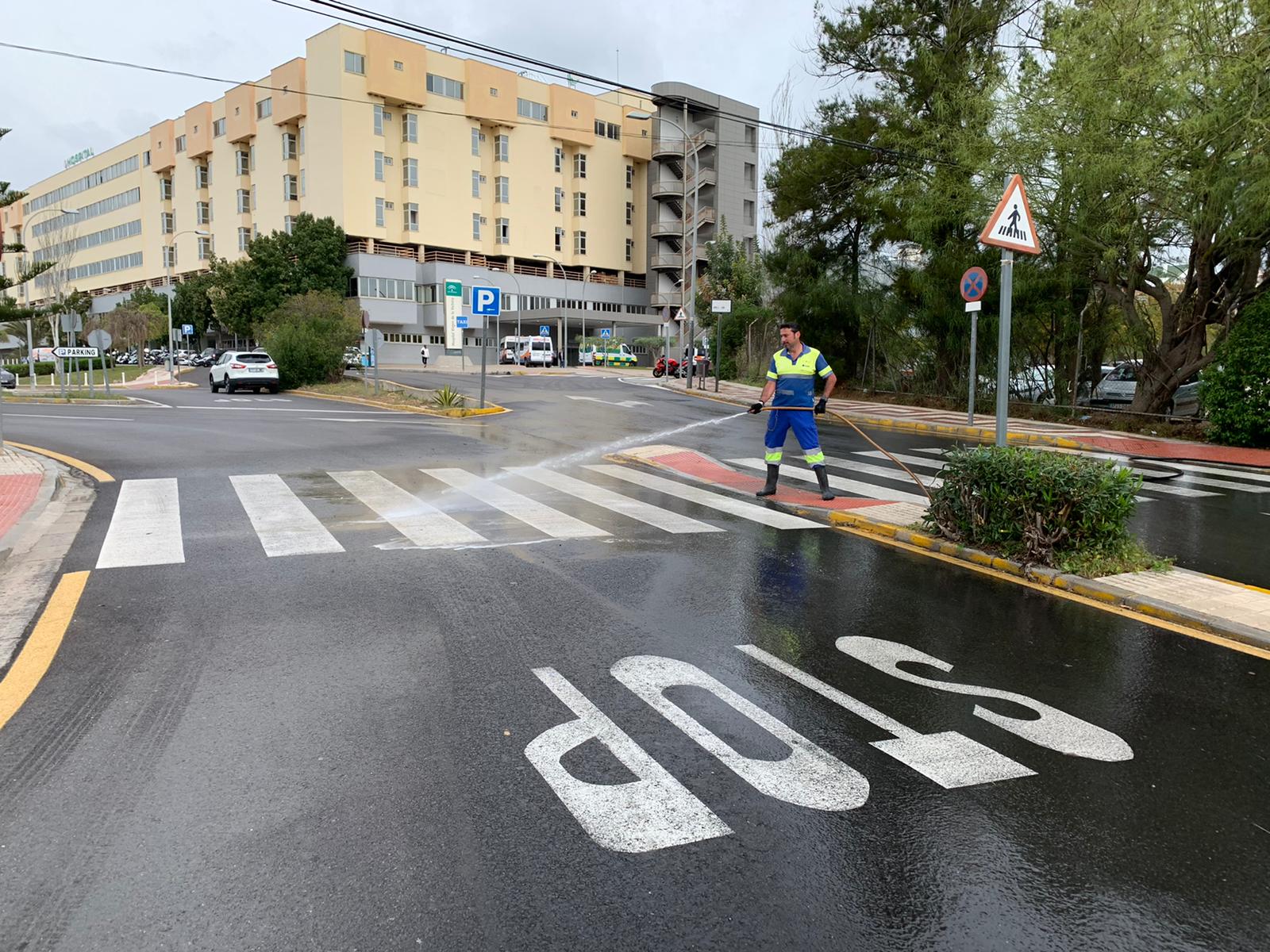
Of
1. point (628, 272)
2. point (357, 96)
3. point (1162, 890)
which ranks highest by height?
point (357, 96)

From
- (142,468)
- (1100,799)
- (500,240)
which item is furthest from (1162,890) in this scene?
(500,240)

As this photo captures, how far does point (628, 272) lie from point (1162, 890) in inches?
3354

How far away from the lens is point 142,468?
12211mm

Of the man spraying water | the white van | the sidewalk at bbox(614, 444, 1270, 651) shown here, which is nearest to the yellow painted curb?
the man spraying water

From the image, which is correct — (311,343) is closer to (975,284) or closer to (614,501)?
(975,284)

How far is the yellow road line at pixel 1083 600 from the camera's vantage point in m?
5.41

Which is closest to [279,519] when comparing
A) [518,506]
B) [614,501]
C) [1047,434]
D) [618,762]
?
[518,506]

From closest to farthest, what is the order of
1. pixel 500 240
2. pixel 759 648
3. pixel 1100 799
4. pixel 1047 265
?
pixel 1100 799
pixel 759 648
pixel 1047 265
pixel 500 240

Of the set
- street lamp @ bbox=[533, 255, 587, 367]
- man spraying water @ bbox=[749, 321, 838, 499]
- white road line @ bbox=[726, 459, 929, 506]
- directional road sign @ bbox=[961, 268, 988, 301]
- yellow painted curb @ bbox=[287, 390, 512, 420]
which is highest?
street lamp @ bbox=[533, 255, 587, 367]

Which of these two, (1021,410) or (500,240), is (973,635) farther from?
(500,240)

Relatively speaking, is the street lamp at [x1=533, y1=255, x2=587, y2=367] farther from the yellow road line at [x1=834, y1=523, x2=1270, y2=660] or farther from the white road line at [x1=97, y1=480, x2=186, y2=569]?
the yellow road line at [x1=834, y1=523, x2=1270, y2=660]

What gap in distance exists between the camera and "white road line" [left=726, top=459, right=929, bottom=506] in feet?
34.5

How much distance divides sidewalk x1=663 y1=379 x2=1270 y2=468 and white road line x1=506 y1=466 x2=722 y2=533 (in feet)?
23.4

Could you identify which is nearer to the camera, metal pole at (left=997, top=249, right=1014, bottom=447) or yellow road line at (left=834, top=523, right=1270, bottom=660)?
yellow road line at (left=834, top=523, right=1270, bottom=660)
